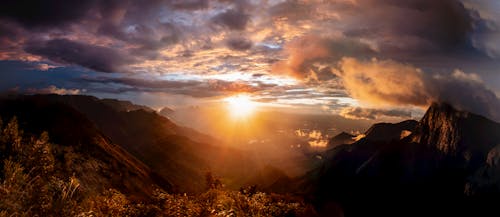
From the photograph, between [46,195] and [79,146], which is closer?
[46,195]

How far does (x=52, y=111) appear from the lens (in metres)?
172

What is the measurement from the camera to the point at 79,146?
135 m

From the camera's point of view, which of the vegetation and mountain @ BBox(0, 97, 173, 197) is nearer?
the vegetation

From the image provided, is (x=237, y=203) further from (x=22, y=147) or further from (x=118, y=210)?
(x=22, y=147)

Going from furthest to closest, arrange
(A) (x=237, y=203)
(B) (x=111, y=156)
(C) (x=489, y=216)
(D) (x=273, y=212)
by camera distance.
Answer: (C) (x=489, y=216), (B) (x=111, y=156), (D) (x=273, y=212), (A) (x=237, y=203)

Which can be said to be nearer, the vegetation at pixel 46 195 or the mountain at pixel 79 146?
the vegetation at pixel 46 195

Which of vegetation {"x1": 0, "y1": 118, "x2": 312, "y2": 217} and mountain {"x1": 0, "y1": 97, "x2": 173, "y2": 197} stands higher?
vegetation {"x1": 0, "y1": 118, "x2": 312, "y2": 217}

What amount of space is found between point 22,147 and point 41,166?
3.78 metres

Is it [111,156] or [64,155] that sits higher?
[64,155]

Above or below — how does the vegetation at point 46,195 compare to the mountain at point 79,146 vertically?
above

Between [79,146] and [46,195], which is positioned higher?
[46,195]

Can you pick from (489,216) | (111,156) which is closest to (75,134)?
(111,156)

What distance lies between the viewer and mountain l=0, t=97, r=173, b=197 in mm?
114419

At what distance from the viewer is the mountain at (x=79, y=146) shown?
114419mm
